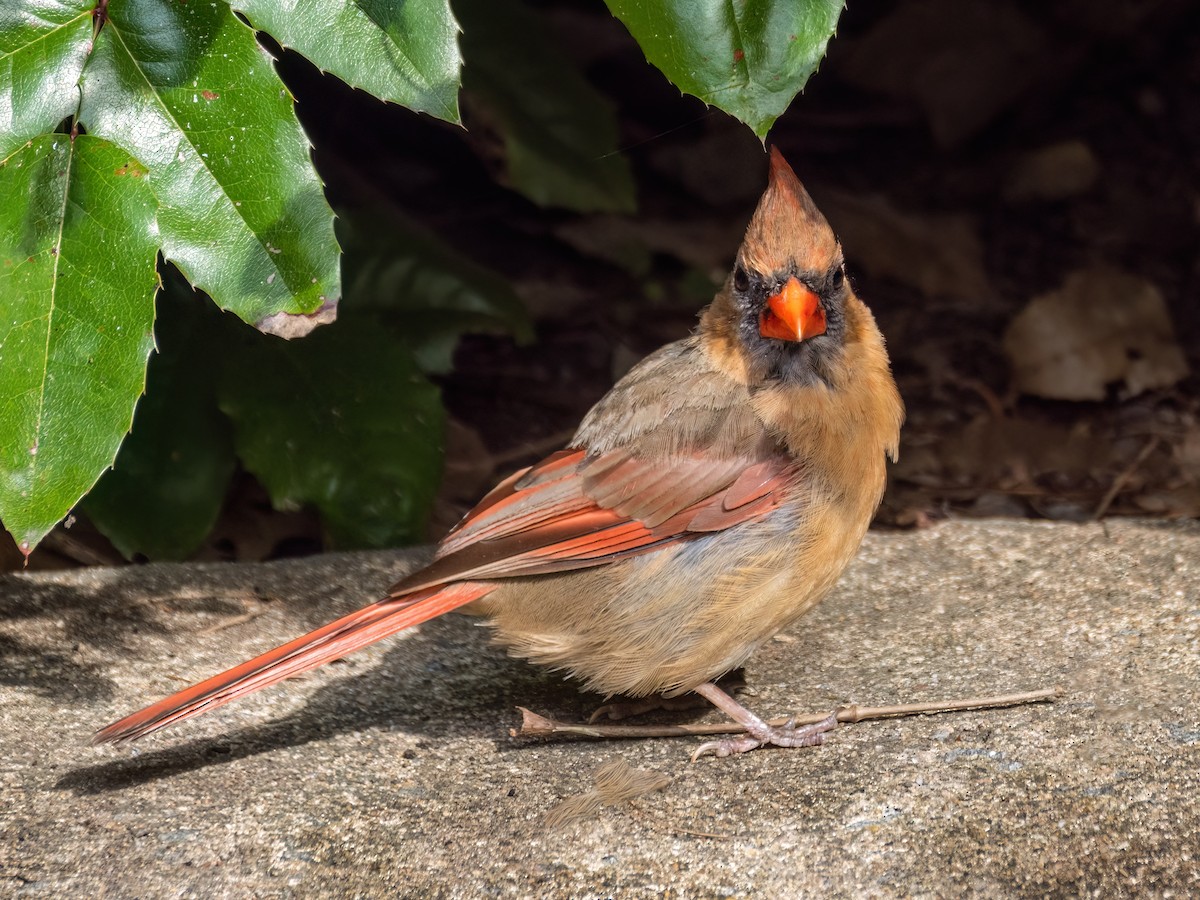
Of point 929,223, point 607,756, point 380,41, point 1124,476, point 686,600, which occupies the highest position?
point 380,41

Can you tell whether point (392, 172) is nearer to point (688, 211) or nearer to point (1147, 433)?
point (688, 211)

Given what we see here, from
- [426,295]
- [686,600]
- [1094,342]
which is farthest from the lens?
[1094,342]

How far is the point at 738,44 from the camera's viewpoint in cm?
233

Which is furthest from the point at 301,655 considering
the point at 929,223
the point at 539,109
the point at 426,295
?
the point at 929,223

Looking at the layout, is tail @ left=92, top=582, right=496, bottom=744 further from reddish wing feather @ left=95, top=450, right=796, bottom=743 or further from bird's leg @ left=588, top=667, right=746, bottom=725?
bird's leg @ left=588, top=667, right=746, bottom=725

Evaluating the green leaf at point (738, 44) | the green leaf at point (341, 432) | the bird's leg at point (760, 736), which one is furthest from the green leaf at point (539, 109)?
the bird's leg at point (760, 736)

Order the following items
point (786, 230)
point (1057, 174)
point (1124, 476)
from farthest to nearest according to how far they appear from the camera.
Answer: point (1057, 174) → point (1124, 476) → point (786, 230)

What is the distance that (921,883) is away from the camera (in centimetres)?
220

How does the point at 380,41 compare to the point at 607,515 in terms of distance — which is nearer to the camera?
the point at 380,41

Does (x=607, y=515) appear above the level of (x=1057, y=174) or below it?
below

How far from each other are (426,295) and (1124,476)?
8.08 ft

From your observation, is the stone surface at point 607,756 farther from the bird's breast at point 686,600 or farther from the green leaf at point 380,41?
the green leaf at point 380,41

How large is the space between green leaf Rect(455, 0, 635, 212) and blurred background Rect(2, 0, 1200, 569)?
0.14m

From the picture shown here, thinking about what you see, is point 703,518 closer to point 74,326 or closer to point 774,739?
point 774,739
